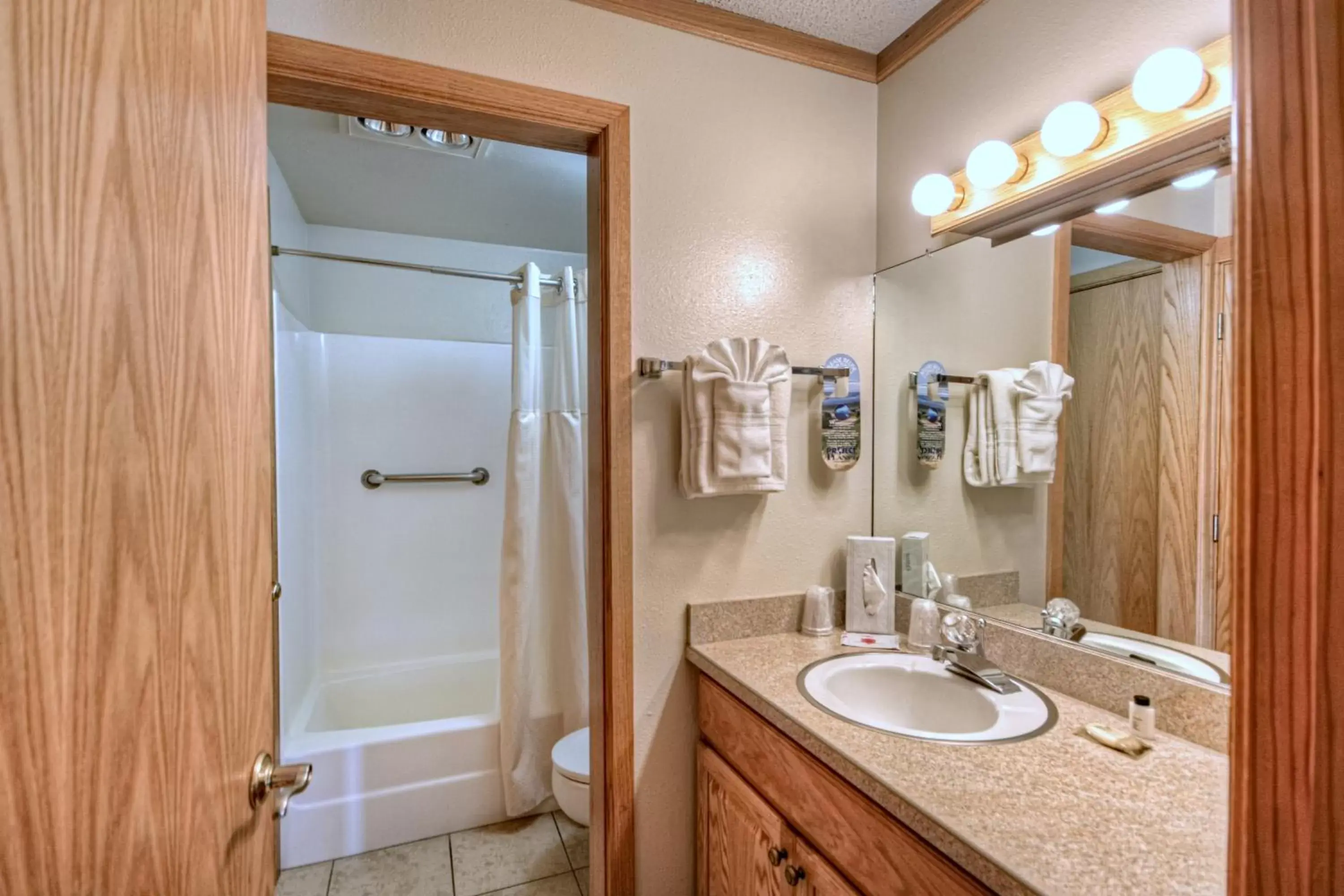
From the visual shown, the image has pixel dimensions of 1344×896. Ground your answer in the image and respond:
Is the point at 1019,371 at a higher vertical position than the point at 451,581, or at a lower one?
higher

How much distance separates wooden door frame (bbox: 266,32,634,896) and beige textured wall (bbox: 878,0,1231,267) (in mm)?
745

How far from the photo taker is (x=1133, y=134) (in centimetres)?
111

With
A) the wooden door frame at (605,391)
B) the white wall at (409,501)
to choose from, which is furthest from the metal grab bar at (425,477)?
the wooden door frame at (605,391)

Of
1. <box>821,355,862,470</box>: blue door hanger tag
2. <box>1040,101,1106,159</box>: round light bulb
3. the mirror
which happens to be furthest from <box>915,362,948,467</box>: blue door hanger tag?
<box>1040,101,1106,159</box>: round light bulb

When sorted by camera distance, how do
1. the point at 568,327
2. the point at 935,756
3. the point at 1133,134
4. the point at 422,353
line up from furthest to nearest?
the point at 422,353 < the point at 568,327 < the point at 1133,134 < the point at 935,756

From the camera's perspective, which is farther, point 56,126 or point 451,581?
point 451,581

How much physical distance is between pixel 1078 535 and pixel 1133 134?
0.75 meters

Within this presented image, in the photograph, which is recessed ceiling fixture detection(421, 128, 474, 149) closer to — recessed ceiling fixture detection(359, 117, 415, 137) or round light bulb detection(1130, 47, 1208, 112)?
recessed ceiling fixture detection(359, 117, 415, 137)

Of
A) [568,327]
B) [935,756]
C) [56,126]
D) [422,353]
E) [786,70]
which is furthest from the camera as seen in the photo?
[422,353]

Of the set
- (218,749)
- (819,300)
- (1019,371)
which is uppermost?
(819,300)

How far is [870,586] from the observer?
5.15ft

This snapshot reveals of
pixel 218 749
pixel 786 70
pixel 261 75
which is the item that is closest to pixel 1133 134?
pixel 786 70

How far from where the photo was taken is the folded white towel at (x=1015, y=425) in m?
1.29

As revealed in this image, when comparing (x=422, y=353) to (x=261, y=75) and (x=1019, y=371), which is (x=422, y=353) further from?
(x=1019, y=371)
